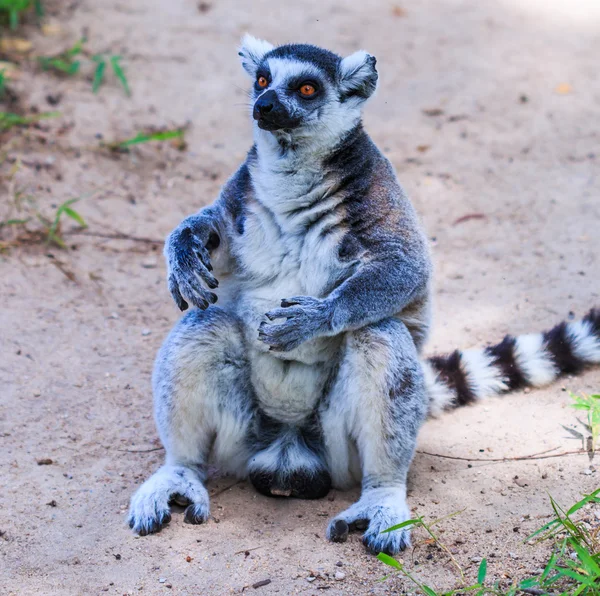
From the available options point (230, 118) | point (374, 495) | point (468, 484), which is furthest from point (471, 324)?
point (230, 118)

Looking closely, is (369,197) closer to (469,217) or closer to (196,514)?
(196,514)

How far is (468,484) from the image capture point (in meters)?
4.47

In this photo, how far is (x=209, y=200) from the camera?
735 cm

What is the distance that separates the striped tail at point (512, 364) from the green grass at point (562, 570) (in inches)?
54.3

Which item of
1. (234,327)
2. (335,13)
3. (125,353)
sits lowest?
(125,353)

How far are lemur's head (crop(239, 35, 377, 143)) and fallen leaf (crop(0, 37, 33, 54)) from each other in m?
5.12

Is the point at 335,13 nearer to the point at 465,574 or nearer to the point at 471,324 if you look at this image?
the point at 471,324

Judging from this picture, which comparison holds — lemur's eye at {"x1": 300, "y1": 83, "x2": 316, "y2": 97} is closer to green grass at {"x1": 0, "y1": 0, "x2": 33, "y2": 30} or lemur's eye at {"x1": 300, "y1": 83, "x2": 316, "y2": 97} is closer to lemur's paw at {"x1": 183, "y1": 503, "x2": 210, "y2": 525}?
lemur's paw at {"x1": 183, "y1": 503, "x2": 210, "y2": 525}

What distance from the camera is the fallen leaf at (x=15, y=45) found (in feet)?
28.7

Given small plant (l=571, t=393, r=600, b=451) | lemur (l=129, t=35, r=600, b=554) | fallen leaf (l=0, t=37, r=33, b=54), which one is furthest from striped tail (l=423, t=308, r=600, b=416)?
fallen leaf (l=0, t=37, r=33, b=54)

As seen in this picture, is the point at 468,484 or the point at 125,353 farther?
the point at 125,353

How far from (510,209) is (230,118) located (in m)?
2.99

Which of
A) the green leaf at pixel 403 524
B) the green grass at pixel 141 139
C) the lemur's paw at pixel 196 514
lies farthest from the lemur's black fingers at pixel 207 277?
the green grass at pixel 141 139

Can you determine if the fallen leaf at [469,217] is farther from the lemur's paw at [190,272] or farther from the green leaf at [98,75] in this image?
the green leaf at [98,75]
